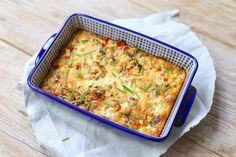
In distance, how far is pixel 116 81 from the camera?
129 centimetres

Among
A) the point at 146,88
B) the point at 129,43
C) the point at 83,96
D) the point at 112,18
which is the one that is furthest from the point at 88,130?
the point at 112,18

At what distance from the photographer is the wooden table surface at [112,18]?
49.0 inches

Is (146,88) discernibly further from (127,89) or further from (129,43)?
(129,43)

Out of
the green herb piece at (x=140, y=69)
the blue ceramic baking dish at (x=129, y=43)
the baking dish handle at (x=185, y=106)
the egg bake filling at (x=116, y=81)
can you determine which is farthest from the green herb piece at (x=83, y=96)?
the baking dish handle at (x=185, y=106)

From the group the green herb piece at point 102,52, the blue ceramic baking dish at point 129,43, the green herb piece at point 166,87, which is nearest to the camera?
the blue ceramic baking dish at point 129,43

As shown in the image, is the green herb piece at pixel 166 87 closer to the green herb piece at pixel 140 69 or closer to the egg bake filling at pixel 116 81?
the egg bake filling at pixel 116 81

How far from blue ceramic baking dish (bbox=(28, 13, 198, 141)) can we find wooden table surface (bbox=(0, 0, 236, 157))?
127 mm

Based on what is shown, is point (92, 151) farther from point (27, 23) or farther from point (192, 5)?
point (192, 5)

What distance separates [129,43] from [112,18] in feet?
0.84

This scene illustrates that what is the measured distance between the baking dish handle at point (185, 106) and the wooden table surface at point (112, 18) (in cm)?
8

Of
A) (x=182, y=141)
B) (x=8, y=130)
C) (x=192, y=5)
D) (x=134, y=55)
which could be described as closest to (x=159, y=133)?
(x=182, y=141)

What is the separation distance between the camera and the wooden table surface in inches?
49.0

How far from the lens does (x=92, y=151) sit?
1.20m

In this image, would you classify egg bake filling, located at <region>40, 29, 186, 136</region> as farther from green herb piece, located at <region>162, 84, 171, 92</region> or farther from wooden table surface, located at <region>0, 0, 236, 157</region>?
wooden table surface, located at <region>0, 0, 236, 157</region>
